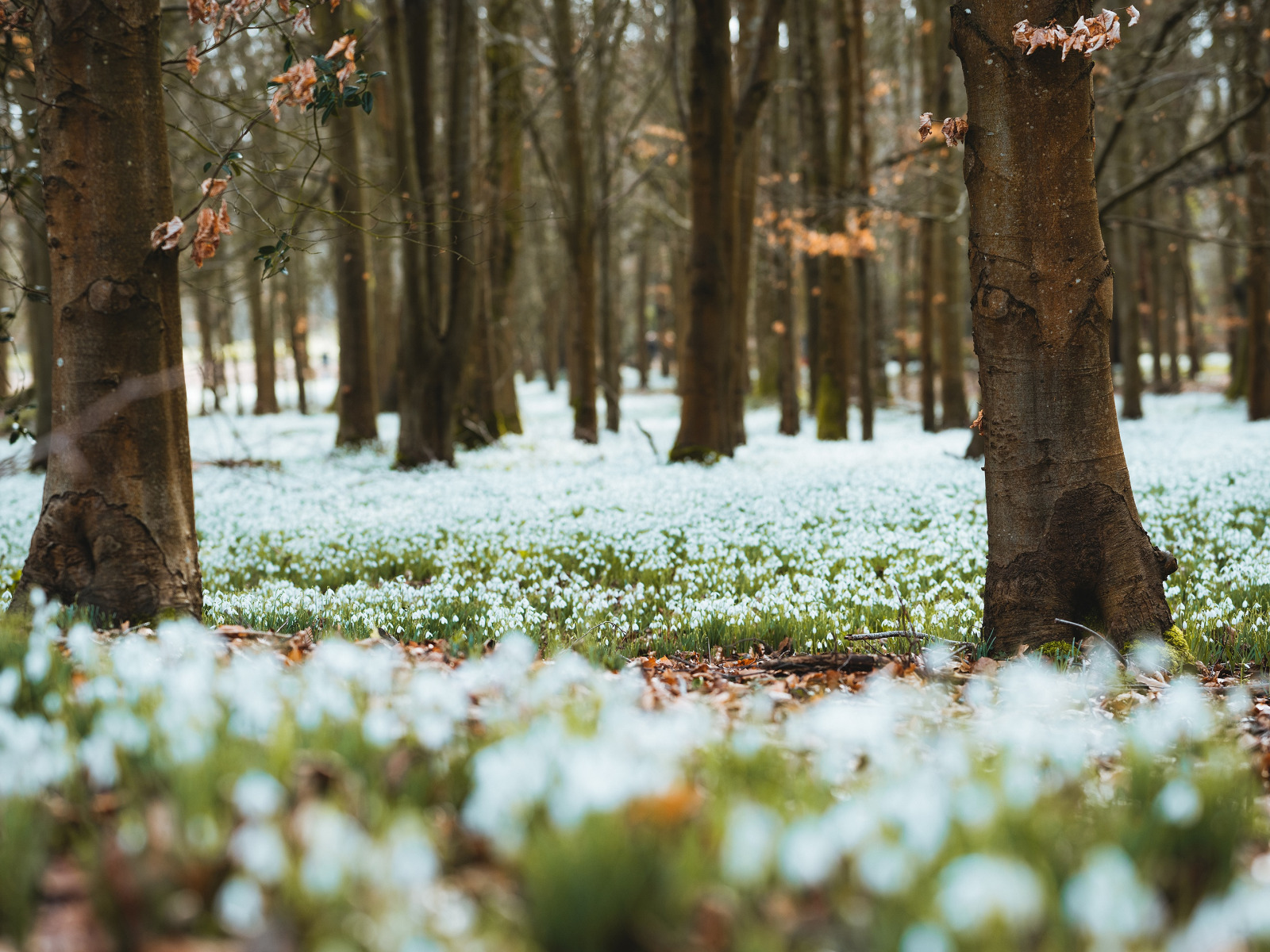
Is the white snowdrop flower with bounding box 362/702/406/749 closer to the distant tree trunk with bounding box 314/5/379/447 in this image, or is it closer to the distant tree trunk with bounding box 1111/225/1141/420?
the distant tree trunk with bounding box 314/5/379/447

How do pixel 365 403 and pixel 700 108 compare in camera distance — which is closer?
pixel 700 108

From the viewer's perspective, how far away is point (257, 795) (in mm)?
1535

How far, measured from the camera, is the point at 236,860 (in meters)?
1.67

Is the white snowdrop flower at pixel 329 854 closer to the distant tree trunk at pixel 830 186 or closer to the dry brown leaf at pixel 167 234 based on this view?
the dry brown leaf at pixel 167 234

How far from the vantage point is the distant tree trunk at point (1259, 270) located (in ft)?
52.1

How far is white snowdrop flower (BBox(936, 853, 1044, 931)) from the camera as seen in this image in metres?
1.31

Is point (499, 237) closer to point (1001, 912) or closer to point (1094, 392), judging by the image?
point (1094, 392)

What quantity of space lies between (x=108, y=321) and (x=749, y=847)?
429 centimetres

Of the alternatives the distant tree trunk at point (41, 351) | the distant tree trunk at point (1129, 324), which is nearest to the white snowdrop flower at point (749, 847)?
the distant tree trunk at point (41, 351)

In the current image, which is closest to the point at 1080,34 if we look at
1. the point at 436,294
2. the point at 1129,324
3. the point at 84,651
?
the point at 84,651

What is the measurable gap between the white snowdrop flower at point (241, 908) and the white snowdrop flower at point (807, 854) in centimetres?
93

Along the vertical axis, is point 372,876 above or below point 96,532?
below

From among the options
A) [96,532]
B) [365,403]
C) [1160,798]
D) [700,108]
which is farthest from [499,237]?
[1160,798]

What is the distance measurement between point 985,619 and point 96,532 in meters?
4.80
